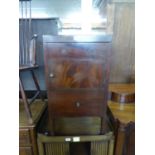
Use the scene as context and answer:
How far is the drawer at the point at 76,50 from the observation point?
3.09 feet

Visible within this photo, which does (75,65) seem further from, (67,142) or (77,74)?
(67,142)

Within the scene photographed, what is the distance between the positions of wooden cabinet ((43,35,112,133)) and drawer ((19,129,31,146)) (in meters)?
0.19

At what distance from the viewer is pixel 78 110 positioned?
107 centimetres

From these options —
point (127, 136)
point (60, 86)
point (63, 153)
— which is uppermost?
point (60, 86)

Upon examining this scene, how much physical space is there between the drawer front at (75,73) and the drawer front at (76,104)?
53mm

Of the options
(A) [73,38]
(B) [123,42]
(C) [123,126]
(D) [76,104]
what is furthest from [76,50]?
(B) [123,42]

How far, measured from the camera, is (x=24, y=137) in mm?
1089

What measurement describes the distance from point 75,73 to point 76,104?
196 millimetres

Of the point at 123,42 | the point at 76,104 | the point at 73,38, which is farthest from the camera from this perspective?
the point at 123,42

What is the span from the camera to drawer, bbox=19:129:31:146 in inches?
42.3

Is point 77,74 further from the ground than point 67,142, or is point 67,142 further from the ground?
point 77,74
